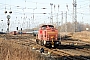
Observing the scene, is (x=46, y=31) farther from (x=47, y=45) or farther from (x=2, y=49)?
(x=2, y=49)

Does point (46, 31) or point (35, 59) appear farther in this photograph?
point (46, 31)

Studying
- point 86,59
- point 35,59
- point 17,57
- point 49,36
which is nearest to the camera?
point 35,59

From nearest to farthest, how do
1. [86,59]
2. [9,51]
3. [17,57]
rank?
[17,57] → [9,51] → [86,59]

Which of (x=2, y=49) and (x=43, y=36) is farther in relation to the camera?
(x=43, y=36)

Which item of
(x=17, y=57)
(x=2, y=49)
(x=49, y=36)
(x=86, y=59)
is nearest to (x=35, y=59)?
(x=17, y=57)

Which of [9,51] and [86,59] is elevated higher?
[9,51]

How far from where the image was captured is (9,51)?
14.9m

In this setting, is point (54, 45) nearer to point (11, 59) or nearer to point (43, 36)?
point (43, 36)

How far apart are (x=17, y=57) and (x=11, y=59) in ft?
1.36

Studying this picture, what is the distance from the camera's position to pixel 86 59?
59.0ft

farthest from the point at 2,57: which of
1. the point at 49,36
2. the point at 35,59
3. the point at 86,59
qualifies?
the point at 49,36

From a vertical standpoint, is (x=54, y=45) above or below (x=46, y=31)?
below

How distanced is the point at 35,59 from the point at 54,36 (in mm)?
15809

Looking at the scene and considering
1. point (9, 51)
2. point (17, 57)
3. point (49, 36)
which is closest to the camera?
point (17, 57)
